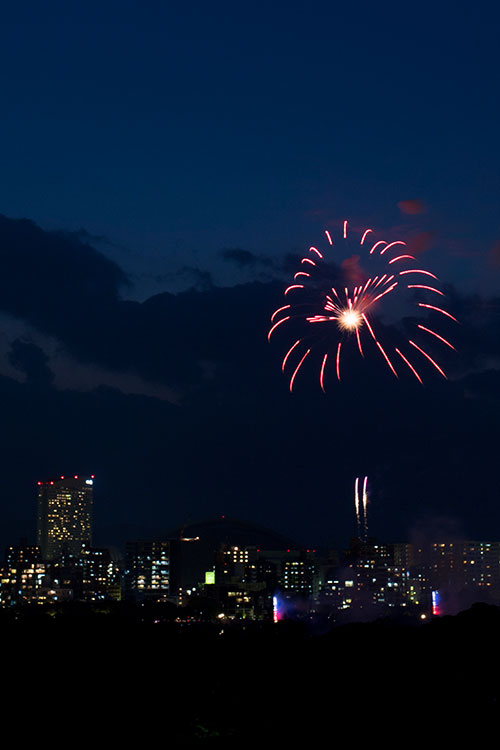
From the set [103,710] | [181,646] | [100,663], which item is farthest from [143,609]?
[103,710]

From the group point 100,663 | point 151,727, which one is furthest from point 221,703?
point 100,663

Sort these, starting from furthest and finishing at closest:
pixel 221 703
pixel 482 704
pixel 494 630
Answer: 1. pixel 494 630
2. pixel 221 703
3. pixel 482 704

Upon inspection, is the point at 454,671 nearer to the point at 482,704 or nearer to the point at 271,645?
the point at 482,704

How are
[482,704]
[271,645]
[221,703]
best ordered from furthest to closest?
[271,645] → [221,703] → [482,704]

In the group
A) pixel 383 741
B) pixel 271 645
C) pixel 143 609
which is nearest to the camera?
pixel 383 741

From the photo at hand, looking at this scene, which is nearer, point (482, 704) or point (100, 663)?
point (482, 704)

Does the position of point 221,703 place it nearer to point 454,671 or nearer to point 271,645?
point 454,671
